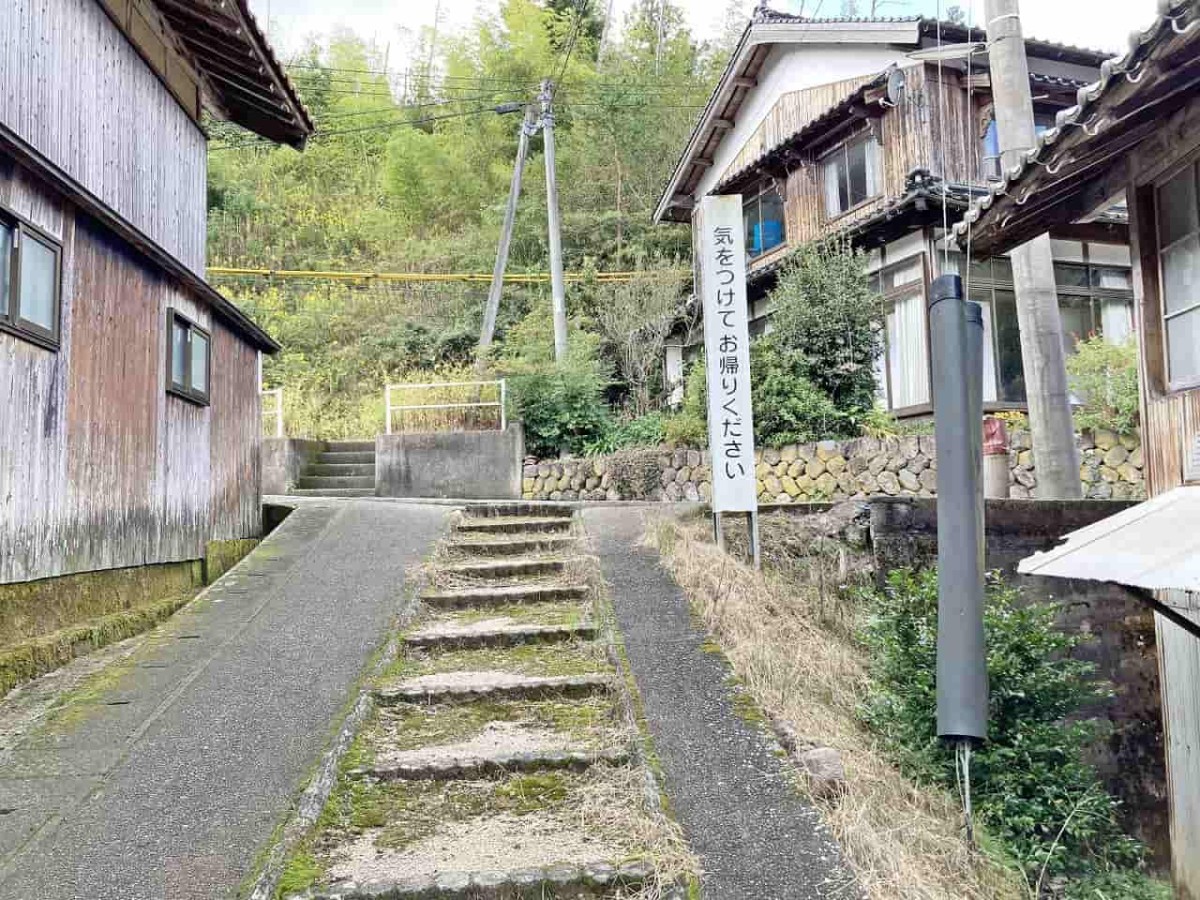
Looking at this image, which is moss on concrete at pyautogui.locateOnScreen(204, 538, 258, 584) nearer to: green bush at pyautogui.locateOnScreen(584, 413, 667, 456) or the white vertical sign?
the white vertical sign

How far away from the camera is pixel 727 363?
7.26 meters

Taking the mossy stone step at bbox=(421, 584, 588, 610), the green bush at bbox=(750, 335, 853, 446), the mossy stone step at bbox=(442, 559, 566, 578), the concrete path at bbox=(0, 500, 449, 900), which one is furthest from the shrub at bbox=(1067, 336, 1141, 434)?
the concrete path at bbox=(0, 500, 449, 900)

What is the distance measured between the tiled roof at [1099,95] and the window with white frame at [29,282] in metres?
5.92

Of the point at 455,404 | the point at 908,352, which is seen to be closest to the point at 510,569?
the point at 455,404

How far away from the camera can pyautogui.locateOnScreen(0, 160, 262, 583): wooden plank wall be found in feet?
18.2

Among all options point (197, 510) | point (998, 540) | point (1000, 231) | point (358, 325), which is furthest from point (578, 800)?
point (358, 325)

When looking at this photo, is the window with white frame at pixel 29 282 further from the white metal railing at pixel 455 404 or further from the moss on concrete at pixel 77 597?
the white metal railing at pixel 455 404

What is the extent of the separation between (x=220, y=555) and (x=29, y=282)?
12.6 feet

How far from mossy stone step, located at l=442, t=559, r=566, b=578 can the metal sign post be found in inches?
54.7

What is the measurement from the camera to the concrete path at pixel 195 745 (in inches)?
129

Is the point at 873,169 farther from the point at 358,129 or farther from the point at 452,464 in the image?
the point at 358,129

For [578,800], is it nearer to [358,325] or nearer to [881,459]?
[881,459]

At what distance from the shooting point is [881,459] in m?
10.7

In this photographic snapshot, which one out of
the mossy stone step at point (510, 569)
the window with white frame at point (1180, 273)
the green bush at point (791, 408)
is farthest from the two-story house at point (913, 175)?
the mossy stone step at point (510, 569)
